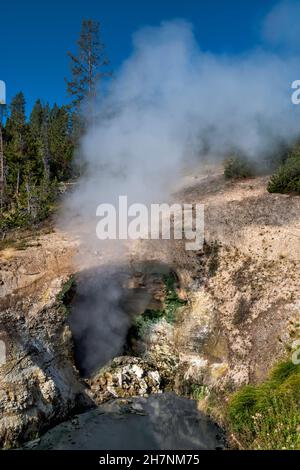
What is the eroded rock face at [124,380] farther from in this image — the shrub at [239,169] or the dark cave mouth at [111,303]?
the shrub at [239,169]

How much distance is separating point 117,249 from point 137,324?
8.55 feet

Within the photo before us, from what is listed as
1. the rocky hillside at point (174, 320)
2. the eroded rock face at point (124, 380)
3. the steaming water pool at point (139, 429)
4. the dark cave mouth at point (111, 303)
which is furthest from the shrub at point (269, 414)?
the dark cave mouth at point (111, 303)

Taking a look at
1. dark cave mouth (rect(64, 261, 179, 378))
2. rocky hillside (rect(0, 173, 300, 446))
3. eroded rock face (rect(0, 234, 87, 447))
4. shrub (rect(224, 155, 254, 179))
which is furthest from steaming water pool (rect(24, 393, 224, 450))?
shrub (rect(224, 155, 254, 179))

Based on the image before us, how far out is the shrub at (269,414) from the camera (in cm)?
871

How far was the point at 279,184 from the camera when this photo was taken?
17969 millimetres

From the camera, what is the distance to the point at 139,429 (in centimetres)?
1138

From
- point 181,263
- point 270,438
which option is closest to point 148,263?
point 181,263

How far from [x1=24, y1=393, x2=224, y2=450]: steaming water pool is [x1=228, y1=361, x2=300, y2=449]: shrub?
3.67ft

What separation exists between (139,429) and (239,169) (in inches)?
513

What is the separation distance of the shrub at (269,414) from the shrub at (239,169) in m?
11.6

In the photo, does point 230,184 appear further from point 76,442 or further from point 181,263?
point 76,442

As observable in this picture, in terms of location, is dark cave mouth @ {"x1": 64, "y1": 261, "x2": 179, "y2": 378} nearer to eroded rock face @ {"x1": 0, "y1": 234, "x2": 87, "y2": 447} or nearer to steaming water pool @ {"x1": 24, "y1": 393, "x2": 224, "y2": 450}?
eroded rock face @ {"x1": 0, "y1": 234, "x2": 87, "y2": 447}

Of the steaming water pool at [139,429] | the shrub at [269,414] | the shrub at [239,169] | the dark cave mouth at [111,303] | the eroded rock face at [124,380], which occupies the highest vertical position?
the shrub at [239,169]
